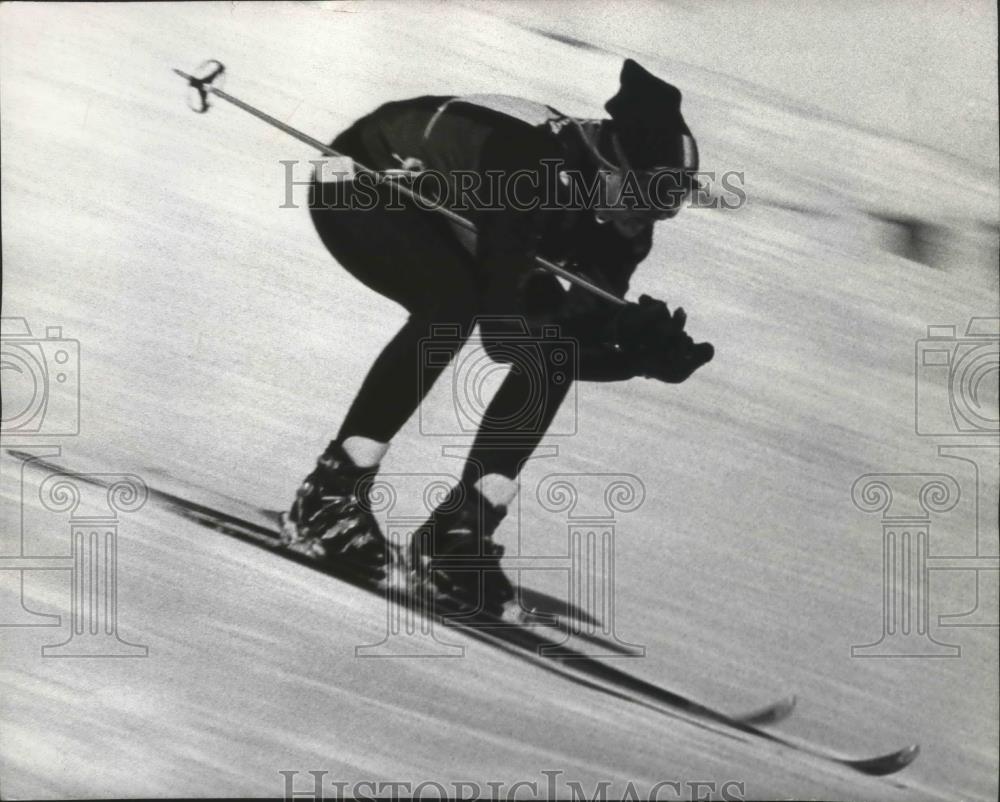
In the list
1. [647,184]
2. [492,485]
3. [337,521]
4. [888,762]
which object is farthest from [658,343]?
[888,762]

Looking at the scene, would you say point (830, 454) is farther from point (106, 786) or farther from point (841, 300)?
point (106, 786)

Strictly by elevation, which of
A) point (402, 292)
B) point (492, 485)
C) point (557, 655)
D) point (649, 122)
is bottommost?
point (557, 655)

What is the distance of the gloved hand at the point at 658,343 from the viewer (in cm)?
157

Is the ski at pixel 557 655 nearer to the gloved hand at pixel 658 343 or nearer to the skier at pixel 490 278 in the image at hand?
the skier at pixel 490 278

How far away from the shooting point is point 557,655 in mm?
1564

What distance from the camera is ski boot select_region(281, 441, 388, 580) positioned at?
5.16ft

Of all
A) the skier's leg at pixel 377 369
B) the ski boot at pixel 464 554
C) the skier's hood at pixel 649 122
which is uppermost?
the skier's hood at pixel 649 122

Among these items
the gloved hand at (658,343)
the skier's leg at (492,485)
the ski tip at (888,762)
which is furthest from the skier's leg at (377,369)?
the ski tip at (888,762)

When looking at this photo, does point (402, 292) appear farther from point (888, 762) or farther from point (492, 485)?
point (888, 762)

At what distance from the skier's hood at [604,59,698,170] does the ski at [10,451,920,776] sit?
2.63 feet

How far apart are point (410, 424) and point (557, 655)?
1.51ft

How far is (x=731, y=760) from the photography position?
157 centimetres

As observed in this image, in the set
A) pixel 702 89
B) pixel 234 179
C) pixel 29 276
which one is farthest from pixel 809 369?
pixel 29 276

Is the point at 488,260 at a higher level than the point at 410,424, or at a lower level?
higher
